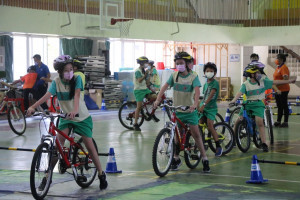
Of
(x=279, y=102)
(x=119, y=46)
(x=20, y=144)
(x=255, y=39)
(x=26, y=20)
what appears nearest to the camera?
(x=20, y=144)

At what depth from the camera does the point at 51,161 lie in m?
7.97

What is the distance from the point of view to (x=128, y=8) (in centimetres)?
2705

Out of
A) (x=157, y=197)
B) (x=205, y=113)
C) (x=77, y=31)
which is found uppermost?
(x=77, y=31)

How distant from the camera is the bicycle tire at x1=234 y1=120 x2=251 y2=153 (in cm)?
1238

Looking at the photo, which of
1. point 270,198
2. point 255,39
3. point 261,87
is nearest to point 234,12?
point 255,39

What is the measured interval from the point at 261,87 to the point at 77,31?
37.6ft

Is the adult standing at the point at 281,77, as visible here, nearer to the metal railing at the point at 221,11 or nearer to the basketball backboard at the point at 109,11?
the basketball backboard at the point at 109,11

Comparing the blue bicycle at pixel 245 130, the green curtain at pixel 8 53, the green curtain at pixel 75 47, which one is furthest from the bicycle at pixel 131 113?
the green curtain at pixel 75 47

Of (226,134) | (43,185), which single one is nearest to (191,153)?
(226,134)

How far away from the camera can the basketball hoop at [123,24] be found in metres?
23.8

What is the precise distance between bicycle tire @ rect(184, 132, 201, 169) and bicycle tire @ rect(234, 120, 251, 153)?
2001mm

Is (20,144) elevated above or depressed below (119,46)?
below

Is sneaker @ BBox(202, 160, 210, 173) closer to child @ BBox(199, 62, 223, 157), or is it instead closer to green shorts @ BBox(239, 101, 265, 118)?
child @ BBox(199, 62, 223, 157)

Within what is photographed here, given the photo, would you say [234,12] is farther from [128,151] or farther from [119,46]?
[128,151]
